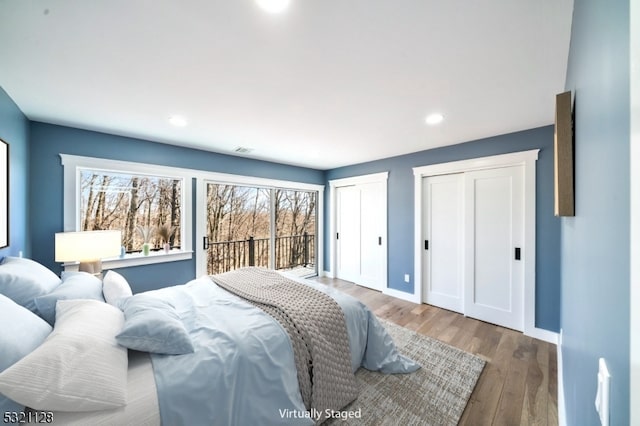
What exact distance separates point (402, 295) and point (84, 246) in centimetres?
411

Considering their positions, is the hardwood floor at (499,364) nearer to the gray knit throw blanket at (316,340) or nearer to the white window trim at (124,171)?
the gray knit throw blanket at (316,340)

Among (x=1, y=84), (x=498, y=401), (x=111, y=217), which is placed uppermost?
(x=1, y=84)

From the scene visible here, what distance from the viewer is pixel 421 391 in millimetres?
1887

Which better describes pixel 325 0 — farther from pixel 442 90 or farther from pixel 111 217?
pixel 111 217

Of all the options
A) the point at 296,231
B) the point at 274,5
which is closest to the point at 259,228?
the point at 296,231

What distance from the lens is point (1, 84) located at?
183cm

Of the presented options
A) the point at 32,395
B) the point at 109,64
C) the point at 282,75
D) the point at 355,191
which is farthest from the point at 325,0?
the point at 355,191

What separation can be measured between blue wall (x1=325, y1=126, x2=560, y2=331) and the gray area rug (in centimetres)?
122

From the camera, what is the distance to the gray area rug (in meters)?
1.65

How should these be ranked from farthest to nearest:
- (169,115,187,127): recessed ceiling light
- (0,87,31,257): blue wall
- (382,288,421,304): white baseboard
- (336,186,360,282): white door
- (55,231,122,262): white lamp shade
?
(336,186,360,282): white door → (382,288,421,304): white baseboard → (169,115,187,127): recessed ceiling light → (55,231,122,262): white lamp shade → (0,87,31,257): blue wall

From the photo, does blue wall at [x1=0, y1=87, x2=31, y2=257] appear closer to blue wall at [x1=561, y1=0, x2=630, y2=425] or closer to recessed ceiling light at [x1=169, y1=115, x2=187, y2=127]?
recessed ceiling light at [x1=169, y1=115, x2=187, y2=127]

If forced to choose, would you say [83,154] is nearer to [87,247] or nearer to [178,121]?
[87,247]

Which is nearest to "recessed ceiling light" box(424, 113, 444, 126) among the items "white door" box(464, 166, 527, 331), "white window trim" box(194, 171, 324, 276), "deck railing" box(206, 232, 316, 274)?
"white door" box(464, 166, 527, 331)

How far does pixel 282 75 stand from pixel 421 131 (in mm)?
1869
